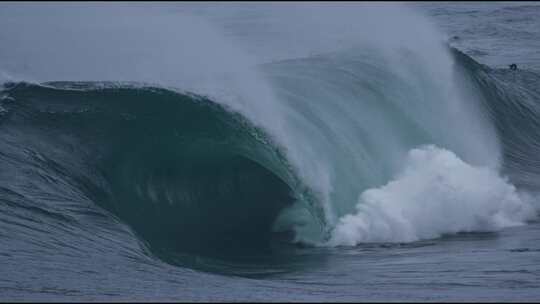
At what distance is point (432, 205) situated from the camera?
51.8 ft

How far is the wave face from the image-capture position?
14.3 m

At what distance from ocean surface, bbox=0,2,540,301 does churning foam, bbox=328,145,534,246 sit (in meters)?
0.04

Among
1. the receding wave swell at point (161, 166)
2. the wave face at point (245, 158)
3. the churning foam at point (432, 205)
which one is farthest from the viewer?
the churning foam at point (432, 205)

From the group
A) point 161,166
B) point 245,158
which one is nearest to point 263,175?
point 245,158

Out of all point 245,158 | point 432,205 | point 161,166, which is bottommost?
point 161,166

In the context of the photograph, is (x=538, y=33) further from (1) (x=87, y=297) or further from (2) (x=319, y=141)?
(1) (x=87, y=297)

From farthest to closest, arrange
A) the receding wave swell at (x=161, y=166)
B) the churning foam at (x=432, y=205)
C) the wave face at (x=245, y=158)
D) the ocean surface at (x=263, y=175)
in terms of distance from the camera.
A: the churning foam at (x=432, y=205)
the wave face at (x=245, y=158)
the receding wave swell at (x=161, y=166)
the ocean surface at (x=263, y=175)

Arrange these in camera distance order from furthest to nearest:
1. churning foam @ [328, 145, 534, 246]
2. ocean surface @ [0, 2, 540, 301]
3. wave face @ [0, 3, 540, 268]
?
churning foam @ [328, 145, 534, 246] < wave face @ [0, 3, 540, 268] < ocean surface @ [0, 2, 540, 301]

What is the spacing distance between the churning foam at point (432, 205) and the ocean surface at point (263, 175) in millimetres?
35

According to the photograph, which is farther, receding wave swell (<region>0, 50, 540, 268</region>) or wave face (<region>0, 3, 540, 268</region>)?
wave face (<region>0, 3, 540, 268</region>)

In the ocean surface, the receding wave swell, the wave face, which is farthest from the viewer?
the wave face

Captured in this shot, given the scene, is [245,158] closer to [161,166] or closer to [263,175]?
[263,175]

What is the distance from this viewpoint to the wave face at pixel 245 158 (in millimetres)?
14273

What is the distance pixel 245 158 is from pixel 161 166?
133cm
